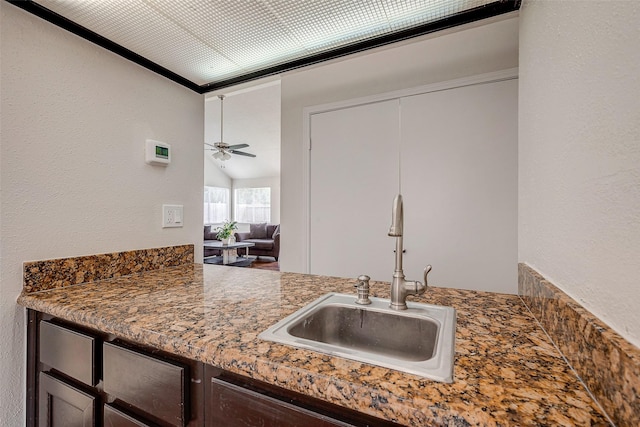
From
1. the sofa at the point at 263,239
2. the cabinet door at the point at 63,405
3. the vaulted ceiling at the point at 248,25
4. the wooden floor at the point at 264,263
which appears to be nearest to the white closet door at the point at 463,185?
the vaulted ceiling at the point at 248,25

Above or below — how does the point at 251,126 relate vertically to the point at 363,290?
above

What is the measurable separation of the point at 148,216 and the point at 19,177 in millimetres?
529

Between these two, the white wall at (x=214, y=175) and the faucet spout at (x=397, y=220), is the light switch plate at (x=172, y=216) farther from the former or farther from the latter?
the white wall at (x=214, y=175)

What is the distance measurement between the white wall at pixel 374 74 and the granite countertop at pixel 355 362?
3.54 ft

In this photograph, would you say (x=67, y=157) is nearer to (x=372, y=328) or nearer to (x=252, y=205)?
(x=372, y=328)

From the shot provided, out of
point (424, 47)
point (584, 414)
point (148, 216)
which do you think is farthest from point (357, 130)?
point (584, 414)

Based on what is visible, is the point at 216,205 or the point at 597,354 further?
the point at 216,205

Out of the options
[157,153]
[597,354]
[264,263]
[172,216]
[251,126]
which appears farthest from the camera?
[264,263]

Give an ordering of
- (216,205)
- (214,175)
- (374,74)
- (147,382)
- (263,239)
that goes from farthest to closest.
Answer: (216,205) → (214,175) → (263,239) → (374,74) → (147,382)

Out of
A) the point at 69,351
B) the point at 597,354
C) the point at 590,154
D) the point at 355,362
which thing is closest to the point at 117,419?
the point at 69,351

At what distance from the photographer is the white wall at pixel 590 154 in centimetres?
42

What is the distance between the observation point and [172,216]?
1674 mm

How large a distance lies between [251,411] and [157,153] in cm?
140

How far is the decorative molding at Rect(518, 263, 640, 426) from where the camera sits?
372mm
